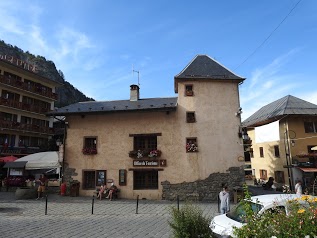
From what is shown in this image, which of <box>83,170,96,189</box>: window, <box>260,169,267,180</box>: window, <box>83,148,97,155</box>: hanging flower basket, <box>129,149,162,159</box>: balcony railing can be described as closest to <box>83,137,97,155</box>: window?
<box>83,148,97,155</box>: hanging flower basket

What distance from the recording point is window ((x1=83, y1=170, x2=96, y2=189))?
2009cm

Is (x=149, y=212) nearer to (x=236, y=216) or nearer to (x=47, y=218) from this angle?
(x=47, y=218)

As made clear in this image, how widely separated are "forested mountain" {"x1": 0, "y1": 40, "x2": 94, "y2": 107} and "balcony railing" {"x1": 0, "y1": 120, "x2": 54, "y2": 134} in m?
36.6

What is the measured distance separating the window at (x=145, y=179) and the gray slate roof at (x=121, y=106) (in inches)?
189

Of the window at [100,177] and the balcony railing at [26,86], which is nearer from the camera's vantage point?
the window at [100,177]

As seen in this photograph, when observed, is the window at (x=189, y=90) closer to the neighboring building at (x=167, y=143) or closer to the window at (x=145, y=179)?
the neighboring building at (x=167, y=143)

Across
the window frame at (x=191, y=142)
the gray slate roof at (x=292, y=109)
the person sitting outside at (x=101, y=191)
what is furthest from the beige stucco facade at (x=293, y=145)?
the person sitting outside at (x=101, y=191)

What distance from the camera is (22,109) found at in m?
35.3

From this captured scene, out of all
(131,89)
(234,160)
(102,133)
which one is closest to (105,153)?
(102,133)

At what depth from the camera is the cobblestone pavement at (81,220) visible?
935cm

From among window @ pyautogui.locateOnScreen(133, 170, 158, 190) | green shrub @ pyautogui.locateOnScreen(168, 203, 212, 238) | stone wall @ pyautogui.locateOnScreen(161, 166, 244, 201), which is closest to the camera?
green shrub @ pyautogui.locateOnScreen(168, 203, 212, 238)

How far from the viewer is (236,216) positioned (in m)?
7.44

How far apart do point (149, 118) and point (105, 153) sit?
14.1 feet

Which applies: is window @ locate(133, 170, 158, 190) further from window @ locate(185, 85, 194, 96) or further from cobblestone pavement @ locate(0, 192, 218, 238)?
window @ locate(185, 85, 194, 96)
